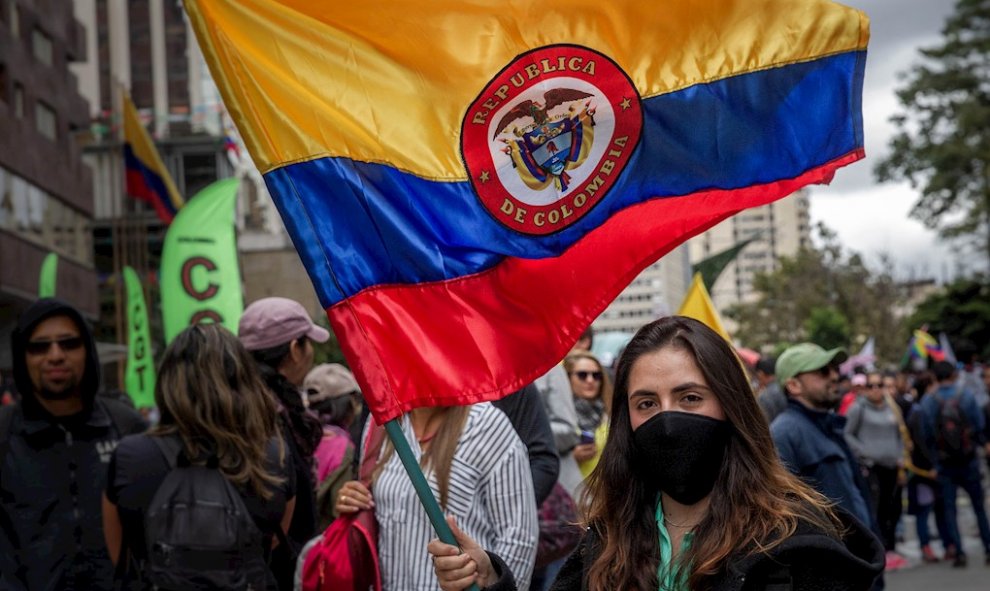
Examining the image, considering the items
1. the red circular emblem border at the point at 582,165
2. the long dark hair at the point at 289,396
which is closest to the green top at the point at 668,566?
the red circular emblem border at the point at 582,165

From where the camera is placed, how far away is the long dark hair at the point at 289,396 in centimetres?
615

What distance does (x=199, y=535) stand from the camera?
15.6 ft

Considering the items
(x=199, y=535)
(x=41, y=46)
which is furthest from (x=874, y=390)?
(x=41, y=46)

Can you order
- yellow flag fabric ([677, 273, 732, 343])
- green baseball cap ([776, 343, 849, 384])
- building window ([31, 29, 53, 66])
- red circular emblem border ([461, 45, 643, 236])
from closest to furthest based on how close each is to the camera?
red circular emblem border ([461, 45, 643, 236]) → green baseball cap ([776, 343, 849, 384]) → yellow flag fabric ([677, 273, 732, 343]) → building window ([31, 29, 53, 66])

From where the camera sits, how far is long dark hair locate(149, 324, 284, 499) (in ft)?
16.5

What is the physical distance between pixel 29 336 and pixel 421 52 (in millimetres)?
2521

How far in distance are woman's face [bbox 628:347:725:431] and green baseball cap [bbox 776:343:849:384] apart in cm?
473

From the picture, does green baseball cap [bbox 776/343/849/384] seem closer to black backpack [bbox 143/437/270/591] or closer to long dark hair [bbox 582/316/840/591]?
black backpack [bbox 143/437/270/591]

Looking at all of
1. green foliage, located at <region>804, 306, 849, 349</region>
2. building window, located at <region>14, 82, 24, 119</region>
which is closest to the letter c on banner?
building window, located at <region>14, 82, 24, 119</region>

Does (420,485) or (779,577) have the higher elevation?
(420,485)

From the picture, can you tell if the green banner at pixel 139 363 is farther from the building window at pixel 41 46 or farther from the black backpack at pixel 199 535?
the building window at pixel 41 46

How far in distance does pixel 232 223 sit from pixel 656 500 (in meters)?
8.47

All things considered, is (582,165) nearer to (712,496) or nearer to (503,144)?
(503,144)

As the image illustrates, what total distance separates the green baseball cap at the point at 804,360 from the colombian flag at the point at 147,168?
15922 mm
